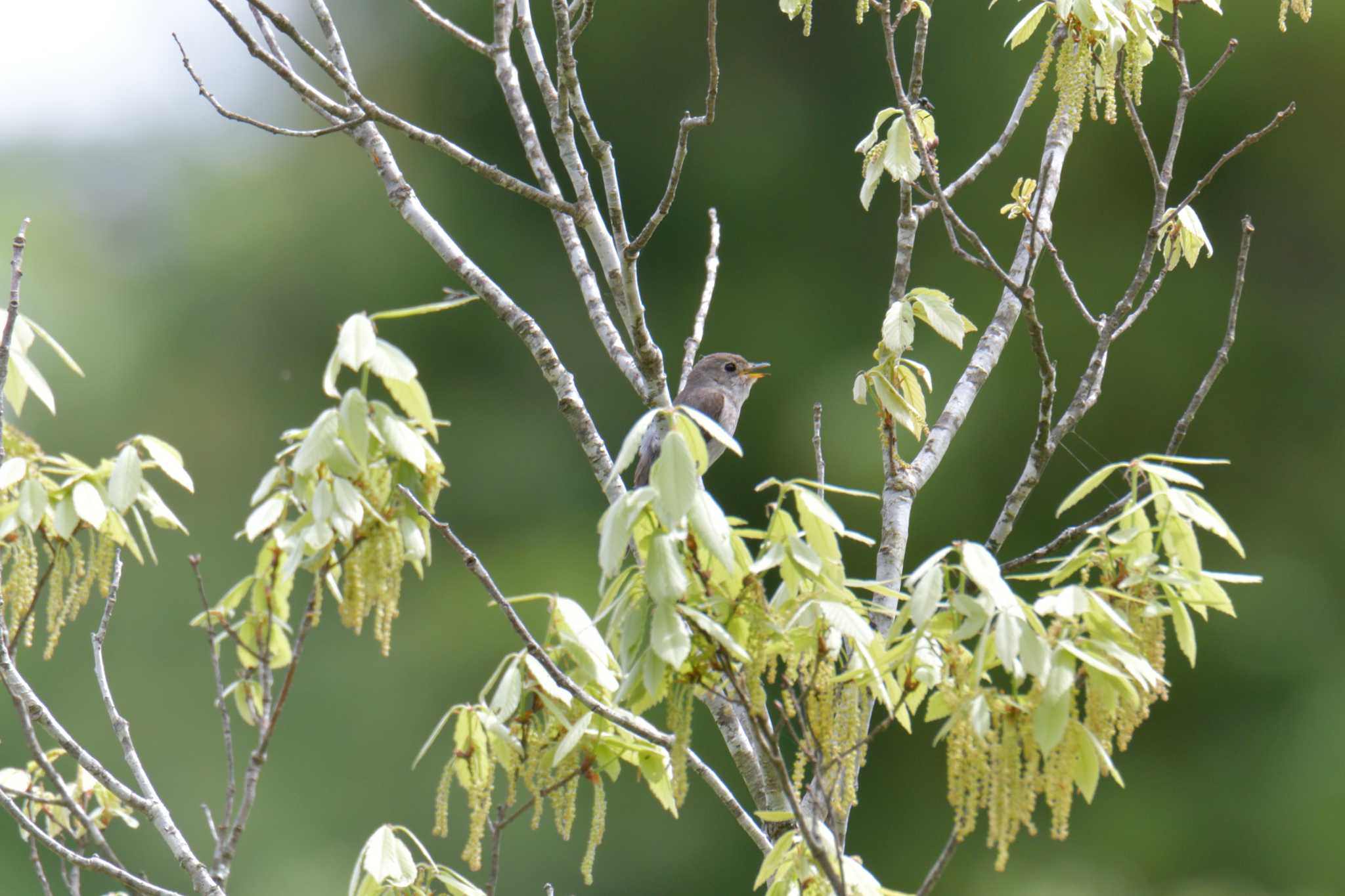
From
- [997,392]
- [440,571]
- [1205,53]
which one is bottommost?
[440,571]

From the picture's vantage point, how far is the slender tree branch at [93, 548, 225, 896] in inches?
91.6

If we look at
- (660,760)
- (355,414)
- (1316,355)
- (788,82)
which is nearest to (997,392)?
(1316,355)

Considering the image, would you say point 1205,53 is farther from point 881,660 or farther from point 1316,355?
point 881,660

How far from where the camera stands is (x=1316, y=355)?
786 centimetres

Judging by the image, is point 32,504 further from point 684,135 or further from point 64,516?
point 684,135

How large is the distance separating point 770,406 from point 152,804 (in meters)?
5.97

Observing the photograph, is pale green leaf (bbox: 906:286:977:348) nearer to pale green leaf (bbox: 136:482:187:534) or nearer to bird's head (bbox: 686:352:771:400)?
pale green leaf (bbox: 136:482:187:534)

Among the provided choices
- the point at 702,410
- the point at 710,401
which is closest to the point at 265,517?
the point at 702,410

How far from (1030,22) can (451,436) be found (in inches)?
270

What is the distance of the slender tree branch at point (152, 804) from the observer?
2326mm

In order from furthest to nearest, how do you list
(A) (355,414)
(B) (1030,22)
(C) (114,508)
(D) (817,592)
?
(B) (1030,22), (C) (114,508), (D) (817,592), (A) (355,414)

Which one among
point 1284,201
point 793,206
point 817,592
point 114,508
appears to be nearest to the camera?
point 817,592

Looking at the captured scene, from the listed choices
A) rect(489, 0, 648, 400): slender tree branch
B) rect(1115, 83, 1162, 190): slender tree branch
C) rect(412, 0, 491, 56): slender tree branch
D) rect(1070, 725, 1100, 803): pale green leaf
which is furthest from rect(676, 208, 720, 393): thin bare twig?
rect(1070, 725, 1100, 803): pale green leaf

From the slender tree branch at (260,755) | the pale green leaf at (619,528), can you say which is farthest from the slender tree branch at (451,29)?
the pale green leaf at (619,528)
